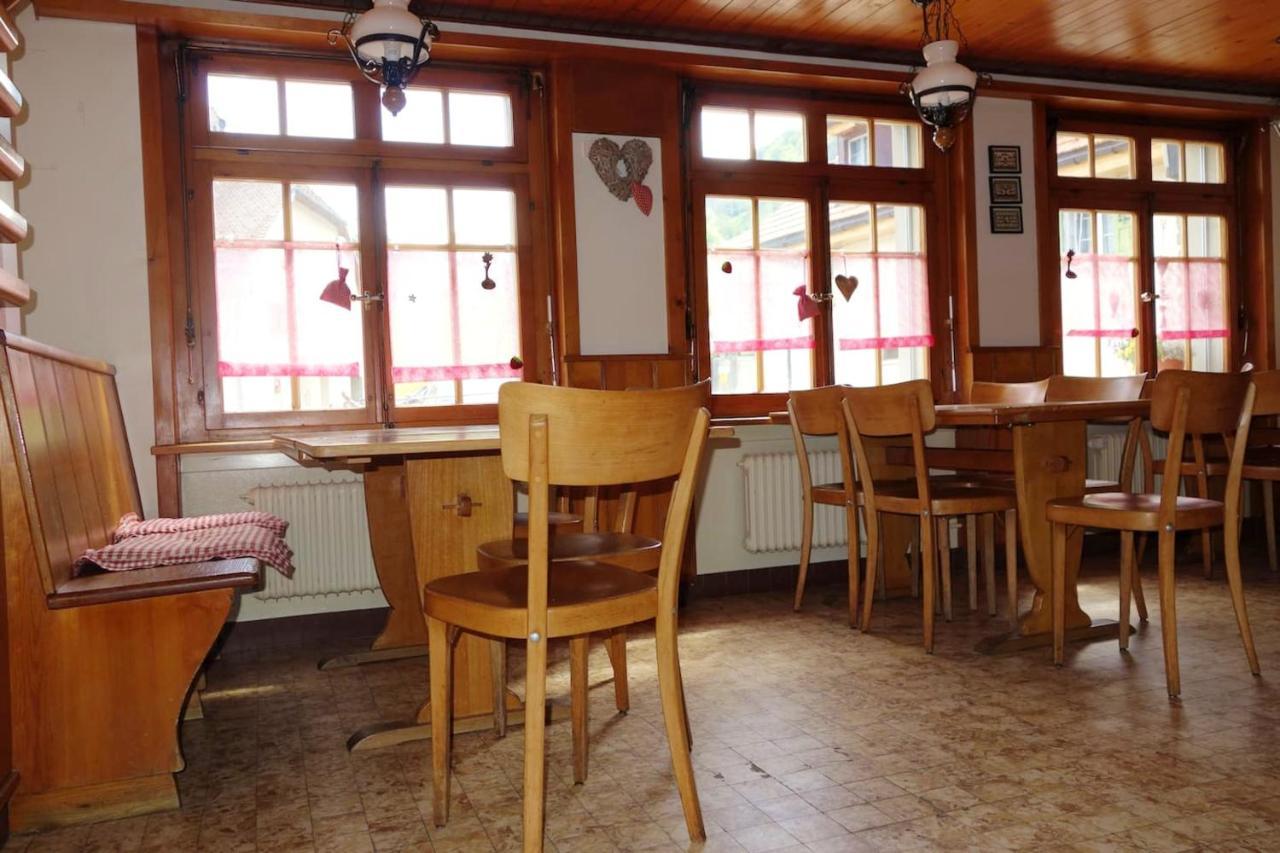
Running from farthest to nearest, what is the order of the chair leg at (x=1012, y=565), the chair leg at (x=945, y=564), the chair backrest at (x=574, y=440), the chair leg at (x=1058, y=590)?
the chair leg at (x=945, y=564) → the chair leg at (x=1012, y=565) → the chair leg at (x=1058, y=590) → the chair backrest at (x=574, y=440)

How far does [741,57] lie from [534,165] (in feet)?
3.66

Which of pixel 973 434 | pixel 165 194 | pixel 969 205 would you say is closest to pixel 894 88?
pixel 969 205

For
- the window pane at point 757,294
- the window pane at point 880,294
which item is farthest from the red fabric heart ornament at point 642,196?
the window pane at point 880,294

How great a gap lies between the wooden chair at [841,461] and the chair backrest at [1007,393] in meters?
0.86

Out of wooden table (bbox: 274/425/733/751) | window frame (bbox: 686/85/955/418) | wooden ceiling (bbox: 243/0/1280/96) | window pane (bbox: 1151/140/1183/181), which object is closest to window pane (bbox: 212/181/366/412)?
wooden ceiling (bbox: 243/0/1280/96)

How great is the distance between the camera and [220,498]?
382 centimetres

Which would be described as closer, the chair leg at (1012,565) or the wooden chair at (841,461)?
the chair leg at (1012,565)

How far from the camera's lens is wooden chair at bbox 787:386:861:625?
12.2ft

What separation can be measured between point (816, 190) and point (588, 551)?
2.95 meters

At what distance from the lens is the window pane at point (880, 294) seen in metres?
4.90

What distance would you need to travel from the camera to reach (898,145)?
16.6 ft

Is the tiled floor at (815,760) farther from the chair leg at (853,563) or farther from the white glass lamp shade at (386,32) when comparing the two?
the white glass lamp shade at (386,32)

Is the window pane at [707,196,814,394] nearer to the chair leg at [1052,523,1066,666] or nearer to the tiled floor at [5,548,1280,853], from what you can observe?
the tiled floor at [5,548,1280,853]

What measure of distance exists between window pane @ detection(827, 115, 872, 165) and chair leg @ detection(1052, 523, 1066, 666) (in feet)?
8.17
